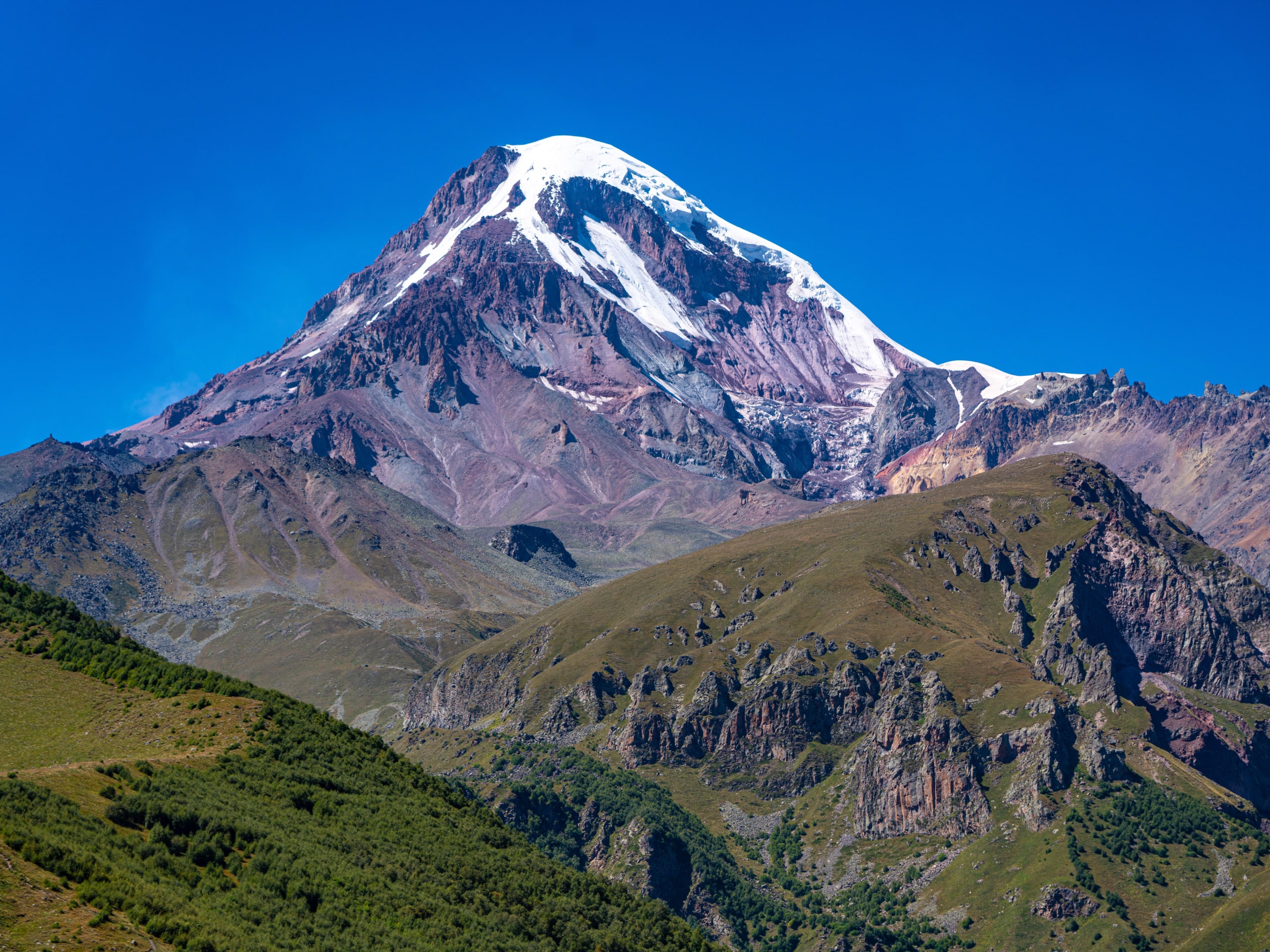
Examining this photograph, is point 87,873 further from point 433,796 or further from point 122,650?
point 433,796

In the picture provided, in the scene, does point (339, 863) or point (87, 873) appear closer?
point (87, 873)

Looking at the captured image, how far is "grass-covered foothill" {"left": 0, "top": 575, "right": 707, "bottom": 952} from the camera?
65500 millimetres

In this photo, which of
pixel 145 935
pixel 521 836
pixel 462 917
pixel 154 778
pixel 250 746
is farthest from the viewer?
pixel 521 836

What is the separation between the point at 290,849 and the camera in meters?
81.9

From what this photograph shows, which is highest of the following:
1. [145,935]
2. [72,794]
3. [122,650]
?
[122,650]

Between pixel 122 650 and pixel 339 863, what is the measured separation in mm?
38713

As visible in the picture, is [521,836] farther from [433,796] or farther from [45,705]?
[45,705]

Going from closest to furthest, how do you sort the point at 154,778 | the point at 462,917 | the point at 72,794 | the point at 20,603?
the point at 72,794 < the point at 154,778 < the point at 462,917 < the point at 20,603

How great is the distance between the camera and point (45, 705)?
94250 millimetres

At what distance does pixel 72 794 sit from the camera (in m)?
73.2

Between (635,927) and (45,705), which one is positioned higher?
(45,705)

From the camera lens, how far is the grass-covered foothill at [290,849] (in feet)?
215

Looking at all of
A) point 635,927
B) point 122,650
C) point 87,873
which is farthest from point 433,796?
point 87,873

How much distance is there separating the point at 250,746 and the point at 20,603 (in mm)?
36287
